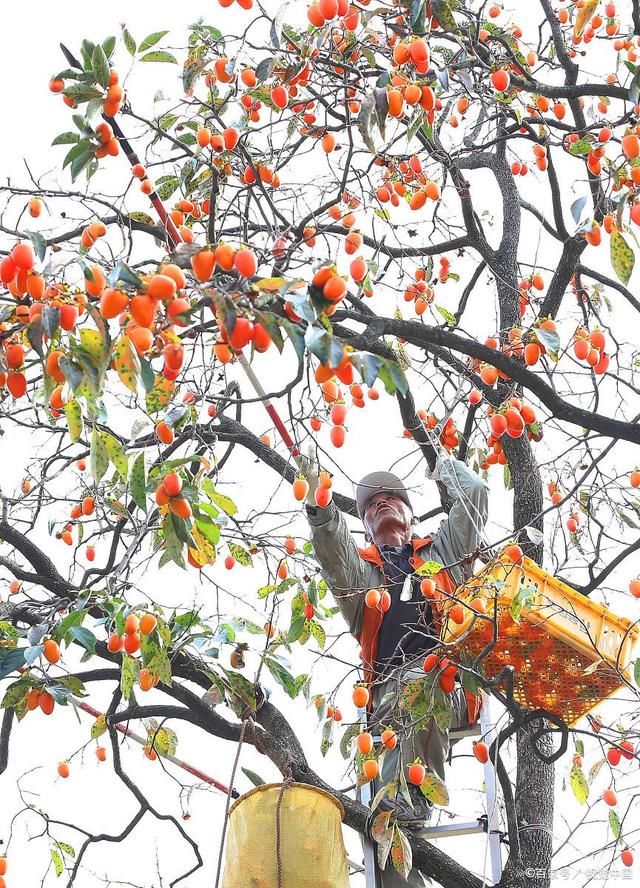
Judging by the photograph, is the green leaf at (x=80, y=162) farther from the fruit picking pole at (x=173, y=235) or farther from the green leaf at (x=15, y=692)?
the green leaf at (x=15, y=692)

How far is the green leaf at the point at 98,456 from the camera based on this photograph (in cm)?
202

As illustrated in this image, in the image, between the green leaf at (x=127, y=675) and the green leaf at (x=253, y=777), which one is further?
the green leaf at (x=253, y=777)

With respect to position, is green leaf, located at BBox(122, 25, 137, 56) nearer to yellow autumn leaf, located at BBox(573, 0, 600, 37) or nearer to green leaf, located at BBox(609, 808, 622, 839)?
yellow autumn leaf, located at BBox(573, 0, 600, 37)

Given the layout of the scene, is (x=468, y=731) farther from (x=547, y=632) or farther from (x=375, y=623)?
(x=547, y=632)

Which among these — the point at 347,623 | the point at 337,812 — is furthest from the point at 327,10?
the point at 337,812

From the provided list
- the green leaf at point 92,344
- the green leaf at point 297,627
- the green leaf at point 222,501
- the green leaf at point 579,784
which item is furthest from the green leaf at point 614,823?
the green leaf at point 92,344

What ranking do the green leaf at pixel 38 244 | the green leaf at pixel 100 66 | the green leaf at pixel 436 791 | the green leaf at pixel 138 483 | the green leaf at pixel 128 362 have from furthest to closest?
the green leaf at pixel 436 791 → the green leaf at pixel 100 66 → the green leaf at pixel 138 483 → the green leaf at pixel 38 244 → the green leaf at pixel 128 362

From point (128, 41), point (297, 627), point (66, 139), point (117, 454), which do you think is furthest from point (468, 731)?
point (128, 41)

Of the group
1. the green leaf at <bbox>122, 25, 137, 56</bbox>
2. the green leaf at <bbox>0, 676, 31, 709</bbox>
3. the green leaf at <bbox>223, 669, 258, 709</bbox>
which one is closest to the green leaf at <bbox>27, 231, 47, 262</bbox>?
the green leaf at <bbox>122, 25, 137, 56</bbox>

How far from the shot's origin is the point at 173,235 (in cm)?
266

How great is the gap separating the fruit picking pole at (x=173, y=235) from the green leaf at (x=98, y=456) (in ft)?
1.04

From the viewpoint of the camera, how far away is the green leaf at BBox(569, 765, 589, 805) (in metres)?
3.17

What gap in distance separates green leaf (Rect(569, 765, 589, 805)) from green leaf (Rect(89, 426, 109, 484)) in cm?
189

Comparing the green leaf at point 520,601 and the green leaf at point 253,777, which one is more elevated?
the green leaf at point 520,601
